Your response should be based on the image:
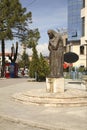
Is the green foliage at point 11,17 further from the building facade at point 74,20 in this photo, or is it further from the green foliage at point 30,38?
the building facade at point 74,20

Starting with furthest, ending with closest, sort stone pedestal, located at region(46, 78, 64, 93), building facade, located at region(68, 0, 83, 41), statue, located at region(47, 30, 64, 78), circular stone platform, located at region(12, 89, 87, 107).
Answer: building facade, located at region(68, 0, 83, 41) → statue, located at region(47, 30, 64, 78) → stone pedestal, located at region(46, 78, 64, 93) → circular stone platform, located at region(12, 89, 87, 107)

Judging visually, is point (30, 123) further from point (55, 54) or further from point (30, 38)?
point (30, 38)

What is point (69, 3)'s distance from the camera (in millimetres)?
71562

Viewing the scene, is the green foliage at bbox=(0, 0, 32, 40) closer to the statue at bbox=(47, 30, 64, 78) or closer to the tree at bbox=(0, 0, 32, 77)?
the tree at bbox=(0, 0, 32, 77)

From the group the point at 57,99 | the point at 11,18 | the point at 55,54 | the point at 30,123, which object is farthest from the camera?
the point at 11,18

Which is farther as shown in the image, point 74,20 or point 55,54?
point 74,20

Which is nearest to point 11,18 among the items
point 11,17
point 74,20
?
point 11,17

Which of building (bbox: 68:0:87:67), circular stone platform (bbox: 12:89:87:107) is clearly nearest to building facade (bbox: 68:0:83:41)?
building (bbox: 68:0:87:67)

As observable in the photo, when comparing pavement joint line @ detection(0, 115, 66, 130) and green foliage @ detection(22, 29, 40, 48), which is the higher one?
green foliage @ detection(22, 29, 40, 48)

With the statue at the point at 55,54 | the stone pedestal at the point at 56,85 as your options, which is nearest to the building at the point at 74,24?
the statue at the point at 55,54

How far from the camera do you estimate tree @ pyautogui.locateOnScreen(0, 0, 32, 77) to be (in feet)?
147

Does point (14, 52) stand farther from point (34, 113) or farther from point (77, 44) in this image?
point (34, 113)

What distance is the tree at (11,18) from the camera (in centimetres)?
4478

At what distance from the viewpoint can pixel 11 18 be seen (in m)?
45.1
